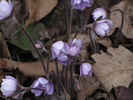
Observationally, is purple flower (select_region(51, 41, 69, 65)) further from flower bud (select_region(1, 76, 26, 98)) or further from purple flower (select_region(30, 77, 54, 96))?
flower bud (select_region(1, 76, 26, 98))

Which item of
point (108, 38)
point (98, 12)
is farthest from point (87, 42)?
point (98, 12)

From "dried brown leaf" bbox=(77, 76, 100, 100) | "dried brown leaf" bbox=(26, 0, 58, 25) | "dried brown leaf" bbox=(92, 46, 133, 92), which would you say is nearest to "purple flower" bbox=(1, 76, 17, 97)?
"dried brown leaf" bbox=(77, 76, 100, 100)

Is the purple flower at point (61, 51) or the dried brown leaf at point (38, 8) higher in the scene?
the dried brown leaf at point (38, 8)

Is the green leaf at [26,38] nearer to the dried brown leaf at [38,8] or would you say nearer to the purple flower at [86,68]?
the dried brown leaf at [38,8]

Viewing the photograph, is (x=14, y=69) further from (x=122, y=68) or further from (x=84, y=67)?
(x=122, y=68)

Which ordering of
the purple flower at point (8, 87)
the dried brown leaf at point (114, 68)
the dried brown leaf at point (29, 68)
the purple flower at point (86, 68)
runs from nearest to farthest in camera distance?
the purple flower at point (8, 87), the purple flower at point (86, 68), the dried brown leaf at point (114, 68), the dried brown leaf at point (29, 68)

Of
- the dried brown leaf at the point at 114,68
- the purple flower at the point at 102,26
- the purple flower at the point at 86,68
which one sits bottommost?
the dried brown leaf at the point at 114,68

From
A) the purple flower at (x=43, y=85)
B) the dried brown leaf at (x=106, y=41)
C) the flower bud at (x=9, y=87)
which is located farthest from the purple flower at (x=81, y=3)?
the flower bud at (x=9, y=87)
